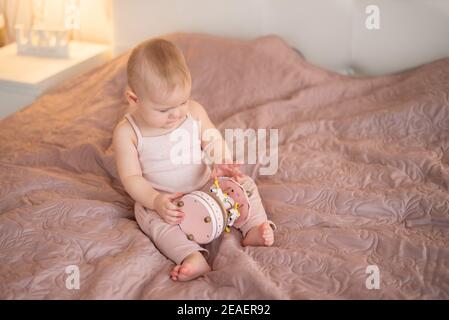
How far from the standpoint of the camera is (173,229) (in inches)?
51.5

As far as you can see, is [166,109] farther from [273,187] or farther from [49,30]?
[49,30]

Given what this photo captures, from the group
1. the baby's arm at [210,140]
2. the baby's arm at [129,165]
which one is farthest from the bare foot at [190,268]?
the baby's arm at [210,140]

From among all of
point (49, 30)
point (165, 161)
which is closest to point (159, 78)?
point (165, 161)

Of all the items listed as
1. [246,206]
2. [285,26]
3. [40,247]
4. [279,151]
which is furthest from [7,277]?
[285,26]

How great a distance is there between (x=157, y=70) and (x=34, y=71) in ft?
4.04

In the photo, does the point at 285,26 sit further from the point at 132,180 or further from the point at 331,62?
the point at 132,180

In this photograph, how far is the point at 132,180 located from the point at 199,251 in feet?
0.90

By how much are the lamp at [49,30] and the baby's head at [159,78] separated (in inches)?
50.3

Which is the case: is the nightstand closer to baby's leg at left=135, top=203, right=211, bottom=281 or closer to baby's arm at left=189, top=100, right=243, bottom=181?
baby's arm at left=189, top=100, right=243, bottom=181

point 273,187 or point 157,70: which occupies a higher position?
point 157,70

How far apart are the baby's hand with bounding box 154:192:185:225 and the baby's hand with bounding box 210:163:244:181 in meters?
0.16

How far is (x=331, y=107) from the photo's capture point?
1898mm

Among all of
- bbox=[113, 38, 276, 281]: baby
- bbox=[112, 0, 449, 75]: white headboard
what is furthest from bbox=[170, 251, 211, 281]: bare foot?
bbox=[112, 0, 449, 75]: white headboard

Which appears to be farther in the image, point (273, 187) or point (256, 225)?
point (273, 187)
